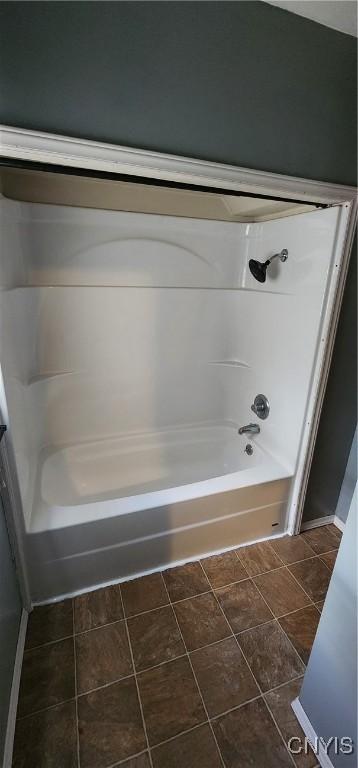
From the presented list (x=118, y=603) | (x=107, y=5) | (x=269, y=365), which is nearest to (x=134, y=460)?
(x=118, y=603)

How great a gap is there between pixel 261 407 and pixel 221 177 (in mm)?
1284

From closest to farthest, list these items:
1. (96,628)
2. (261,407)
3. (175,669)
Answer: (175,669) → (96,628) → (261,407)

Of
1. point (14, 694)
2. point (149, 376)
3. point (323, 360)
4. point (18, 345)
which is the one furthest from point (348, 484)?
point (18, 345)

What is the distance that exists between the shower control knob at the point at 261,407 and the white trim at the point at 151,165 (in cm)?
108

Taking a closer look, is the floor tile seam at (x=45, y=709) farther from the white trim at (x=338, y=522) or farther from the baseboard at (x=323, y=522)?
the white trim at (x=338, y=522)

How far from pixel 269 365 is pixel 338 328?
1.57ft

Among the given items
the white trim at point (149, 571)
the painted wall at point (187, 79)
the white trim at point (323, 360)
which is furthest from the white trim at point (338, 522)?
the painted wall at point (187, 79)

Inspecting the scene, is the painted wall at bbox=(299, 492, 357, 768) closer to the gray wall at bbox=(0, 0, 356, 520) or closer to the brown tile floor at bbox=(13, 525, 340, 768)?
the brown tile floor at bbox=(13, 525, 340, 768)

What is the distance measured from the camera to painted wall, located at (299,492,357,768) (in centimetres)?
83

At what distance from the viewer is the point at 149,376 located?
220cm

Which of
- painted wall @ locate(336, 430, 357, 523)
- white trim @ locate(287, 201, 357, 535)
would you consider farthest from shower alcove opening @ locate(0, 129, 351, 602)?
painted wall @ locate(336, 430, 357, 523)

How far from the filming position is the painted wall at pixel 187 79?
32.1 inches

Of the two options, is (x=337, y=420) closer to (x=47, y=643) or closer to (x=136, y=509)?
(x=136, y=509)

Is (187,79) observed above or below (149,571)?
above
